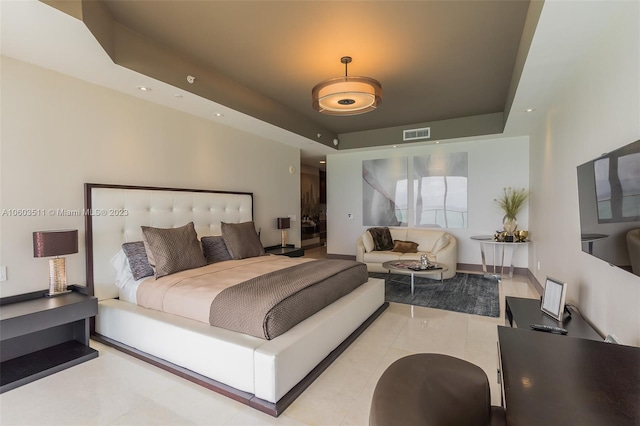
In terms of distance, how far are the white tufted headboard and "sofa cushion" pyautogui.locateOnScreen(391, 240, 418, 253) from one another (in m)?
3.48

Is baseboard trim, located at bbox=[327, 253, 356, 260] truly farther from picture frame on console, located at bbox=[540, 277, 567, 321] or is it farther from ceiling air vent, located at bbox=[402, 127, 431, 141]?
picture frame on console, located at bbox=[540, 277, 567, 321]

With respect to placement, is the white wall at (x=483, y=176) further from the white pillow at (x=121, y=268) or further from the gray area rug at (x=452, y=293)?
the white pillow at (x=121, y=268)

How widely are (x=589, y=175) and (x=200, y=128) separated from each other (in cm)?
422

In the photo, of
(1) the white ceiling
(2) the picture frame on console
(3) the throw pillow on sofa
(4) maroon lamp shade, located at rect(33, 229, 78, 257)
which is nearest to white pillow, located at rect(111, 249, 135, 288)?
(4) maroon lamp shade, located at rect(33, 229, 78, 257)

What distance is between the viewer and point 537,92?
335 cm

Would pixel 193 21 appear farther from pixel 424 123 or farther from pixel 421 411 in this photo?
pixel 424 123

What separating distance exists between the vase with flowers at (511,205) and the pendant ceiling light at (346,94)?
362 centimetres

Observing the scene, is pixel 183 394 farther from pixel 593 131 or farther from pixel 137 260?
pixel 593 131

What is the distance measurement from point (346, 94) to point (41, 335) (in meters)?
3.60

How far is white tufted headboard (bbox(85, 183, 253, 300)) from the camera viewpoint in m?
3.11

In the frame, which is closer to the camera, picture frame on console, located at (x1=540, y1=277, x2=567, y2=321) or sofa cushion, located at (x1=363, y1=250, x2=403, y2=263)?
picture frame on console, located at (x1=540, y1=277, x2=567, y2=321)

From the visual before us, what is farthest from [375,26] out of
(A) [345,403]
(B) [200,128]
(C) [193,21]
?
(A) [345,403]

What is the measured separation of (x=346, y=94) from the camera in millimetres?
3121

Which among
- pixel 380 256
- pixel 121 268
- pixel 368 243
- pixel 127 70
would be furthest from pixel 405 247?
pixel 127 70
